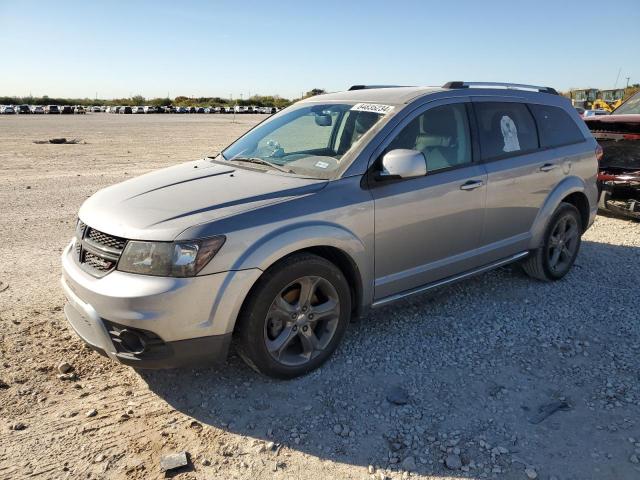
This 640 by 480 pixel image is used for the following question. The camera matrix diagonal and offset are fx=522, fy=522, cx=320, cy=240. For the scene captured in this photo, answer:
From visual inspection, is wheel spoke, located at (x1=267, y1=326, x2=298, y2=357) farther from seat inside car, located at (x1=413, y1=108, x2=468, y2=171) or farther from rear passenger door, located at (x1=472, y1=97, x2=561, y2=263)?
rear passenger door, located at (x1=472, y1=97, x2=561, y2=263)

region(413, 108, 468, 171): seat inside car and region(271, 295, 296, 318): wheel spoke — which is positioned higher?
region(413, 108, 468, 171): seat inside car

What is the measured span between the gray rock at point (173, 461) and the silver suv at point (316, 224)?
1.71 ft

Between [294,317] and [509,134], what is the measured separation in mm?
2684

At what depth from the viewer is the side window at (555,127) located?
16.5ft

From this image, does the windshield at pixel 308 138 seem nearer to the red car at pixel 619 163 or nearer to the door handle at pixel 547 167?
the door handle at pixel 547 167

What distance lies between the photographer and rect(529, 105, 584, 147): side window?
502 centimetres

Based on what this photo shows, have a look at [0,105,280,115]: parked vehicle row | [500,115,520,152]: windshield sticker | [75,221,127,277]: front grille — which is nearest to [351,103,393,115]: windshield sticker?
[500,115,520,152]: windshield sticker

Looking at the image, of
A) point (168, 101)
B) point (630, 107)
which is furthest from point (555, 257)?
point (168, 101)

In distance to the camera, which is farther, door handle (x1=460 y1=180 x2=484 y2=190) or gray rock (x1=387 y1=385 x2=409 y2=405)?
door handle (x1=460 y1=180 x2=484 y2=190)

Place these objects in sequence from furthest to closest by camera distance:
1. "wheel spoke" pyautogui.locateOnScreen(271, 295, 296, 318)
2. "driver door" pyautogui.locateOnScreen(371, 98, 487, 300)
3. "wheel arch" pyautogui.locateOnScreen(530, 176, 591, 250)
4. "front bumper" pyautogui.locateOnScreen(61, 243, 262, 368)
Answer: "wheel arch" pyautogui.locateOnScreen(530, 176, 591, 250)
"driver door" pyautogui.locateOnScreen(371, 98, 487, 300)
"wheel spoke" pyautogui.locateOnScreen(271, 295, 296, 318)
"front bumper" pyautogui.locateOnScreen(61, 243, 262, 368)

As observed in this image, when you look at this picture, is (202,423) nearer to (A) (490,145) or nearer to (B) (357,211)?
(B) (357,211)

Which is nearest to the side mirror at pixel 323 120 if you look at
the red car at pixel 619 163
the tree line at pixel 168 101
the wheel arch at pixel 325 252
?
the wheel arch at pixel 325 252

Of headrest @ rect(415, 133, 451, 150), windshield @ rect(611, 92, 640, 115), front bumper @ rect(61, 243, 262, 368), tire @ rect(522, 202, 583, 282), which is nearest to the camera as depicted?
front bumper @ rect(61, 243, 262, 368)

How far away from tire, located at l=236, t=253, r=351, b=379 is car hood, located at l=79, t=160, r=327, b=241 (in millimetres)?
466
